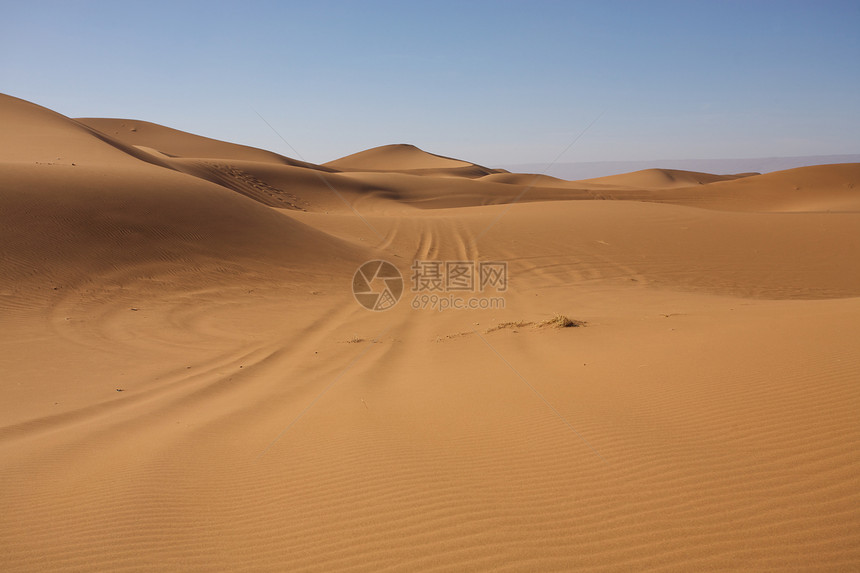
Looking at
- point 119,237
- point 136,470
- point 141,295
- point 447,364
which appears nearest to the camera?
point 136,470

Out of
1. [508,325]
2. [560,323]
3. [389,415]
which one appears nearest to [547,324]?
[560,323]

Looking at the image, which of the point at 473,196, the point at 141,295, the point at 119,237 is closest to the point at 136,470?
the point at 141,295

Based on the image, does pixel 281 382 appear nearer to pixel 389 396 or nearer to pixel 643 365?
pixel 389 396

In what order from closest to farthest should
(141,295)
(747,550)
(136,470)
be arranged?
1. (747,550)
2. (136,470)
3. (141,295)

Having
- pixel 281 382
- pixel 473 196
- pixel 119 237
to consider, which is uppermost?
pixel 473 196

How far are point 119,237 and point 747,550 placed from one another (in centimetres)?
1594

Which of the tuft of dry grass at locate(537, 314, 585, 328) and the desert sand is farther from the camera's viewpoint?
the tuft of dry grass at locate(537, 314, 585, 328)

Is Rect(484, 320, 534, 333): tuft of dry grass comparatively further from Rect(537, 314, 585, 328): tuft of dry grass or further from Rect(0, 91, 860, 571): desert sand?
Rect(537, 314, 585, 328): tuft of dry grass

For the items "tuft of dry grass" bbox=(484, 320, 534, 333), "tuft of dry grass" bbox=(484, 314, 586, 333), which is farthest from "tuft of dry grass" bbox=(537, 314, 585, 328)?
"tuft of dry grass" bbox=(484, 320, 534, 333)

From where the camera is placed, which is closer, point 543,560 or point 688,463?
point 543,560

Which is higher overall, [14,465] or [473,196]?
[473,196]

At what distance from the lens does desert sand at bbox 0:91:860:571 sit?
2990 millimetres

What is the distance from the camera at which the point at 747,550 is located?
8.76ft

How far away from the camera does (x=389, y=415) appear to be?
5.36 meters
